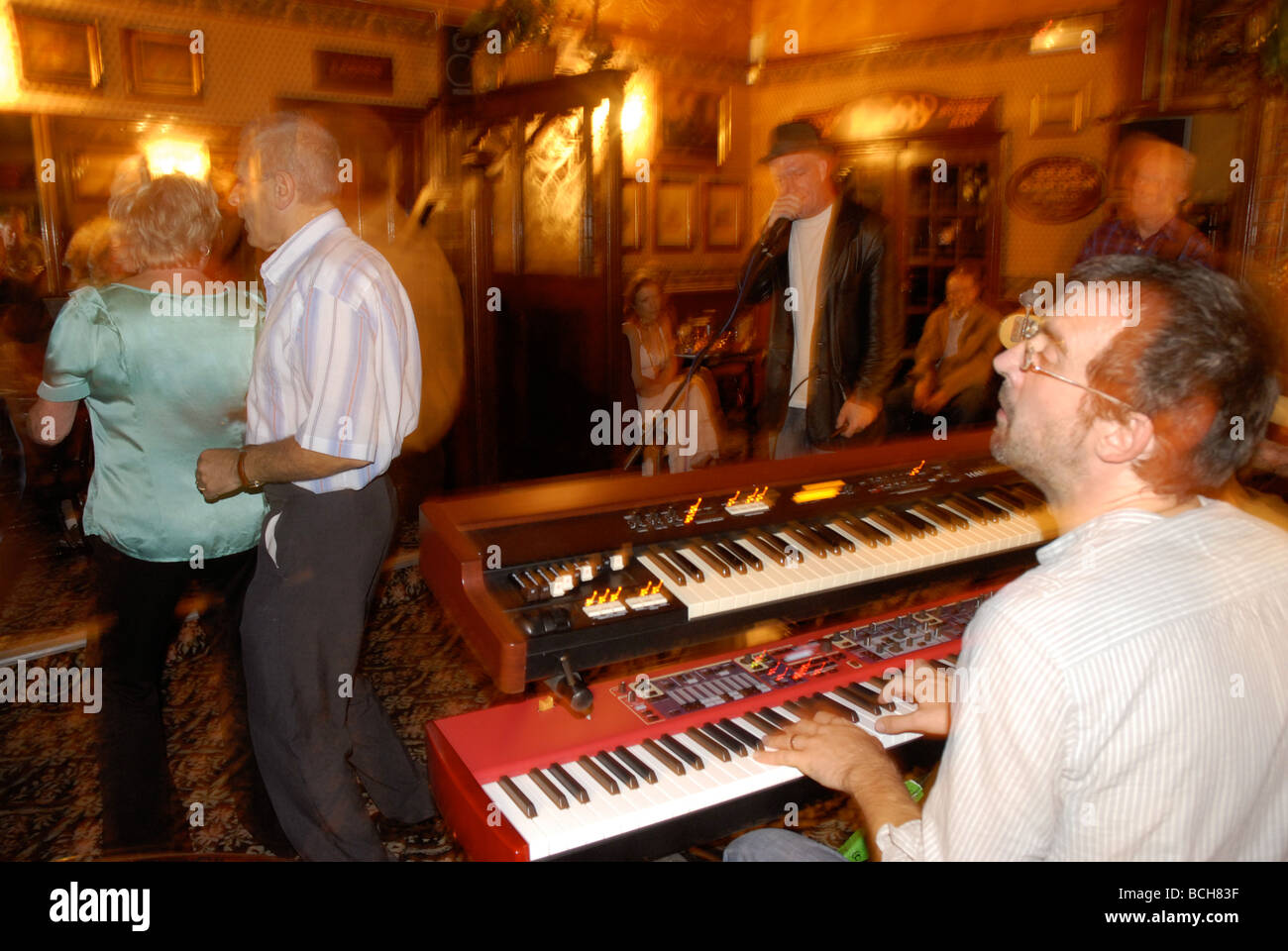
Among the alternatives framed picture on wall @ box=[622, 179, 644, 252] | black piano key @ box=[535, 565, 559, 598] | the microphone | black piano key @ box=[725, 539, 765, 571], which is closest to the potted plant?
the microphone

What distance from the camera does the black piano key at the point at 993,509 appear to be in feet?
8.30

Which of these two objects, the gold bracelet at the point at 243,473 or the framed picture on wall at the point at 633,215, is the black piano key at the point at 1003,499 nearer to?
the gold bracelet at the point at 243,473

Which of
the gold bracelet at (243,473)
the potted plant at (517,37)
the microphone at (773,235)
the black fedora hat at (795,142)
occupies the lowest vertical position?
the gold bracelet at (243,473)

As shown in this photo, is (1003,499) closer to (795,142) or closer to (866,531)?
(866,531)

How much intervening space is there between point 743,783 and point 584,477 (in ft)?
Answer: 3.28

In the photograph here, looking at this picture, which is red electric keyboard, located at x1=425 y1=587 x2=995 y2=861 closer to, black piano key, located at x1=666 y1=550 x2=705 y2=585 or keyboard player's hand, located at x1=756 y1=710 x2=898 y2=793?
keyboard player's hand, located at x1=756 y1=710 x2=898 y2=793

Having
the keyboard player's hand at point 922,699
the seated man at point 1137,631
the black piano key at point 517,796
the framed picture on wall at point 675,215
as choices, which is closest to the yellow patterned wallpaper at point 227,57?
the framed picture on wall at point 675,215

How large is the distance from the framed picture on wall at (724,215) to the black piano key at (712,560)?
8708 mm

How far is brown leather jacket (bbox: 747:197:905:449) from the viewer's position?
3.51m

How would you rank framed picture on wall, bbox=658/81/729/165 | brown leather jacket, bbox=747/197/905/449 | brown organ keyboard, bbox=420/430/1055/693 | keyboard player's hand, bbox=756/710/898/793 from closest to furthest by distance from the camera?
keyboard player's hand, bbox=756/710/898/793 → brown organ keyboard, bbox=420/430/1055/693 → brown leather jacket, bbox=747/197/905/449 → framed picture on wall, bbox=658/81/729/165

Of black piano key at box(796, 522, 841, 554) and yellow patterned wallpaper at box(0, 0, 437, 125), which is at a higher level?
yellow patterned wallpaper at box(0, 0, 437, 125)

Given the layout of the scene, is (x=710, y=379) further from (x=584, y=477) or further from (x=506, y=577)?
(x=506, y=577)

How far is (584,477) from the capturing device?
2439 mm

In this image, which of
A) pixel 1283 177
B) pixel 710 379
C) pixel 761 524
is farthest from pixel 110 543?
pixel 1283 177
